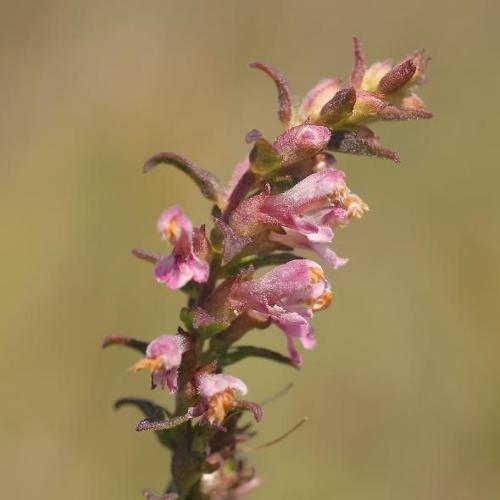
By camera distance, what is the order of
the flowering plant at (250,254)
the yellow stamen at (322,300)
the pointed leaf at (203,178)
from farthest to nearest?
the yellow stamen at (322,300) → the pointed leaf at (203,178) → the flowering plant at (250,254)

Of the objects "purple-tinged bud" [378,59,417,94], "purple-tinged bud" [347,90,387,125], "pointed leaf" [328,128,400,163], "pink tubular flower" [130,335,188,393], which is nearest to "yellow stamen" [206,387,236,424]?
"pink tubular flower" [130,335,188,393]

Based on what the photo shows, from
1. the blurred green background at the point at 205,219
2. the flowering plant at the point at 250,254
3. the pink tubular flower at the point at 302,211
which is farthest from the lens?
the blurred green background at the point at 205,219

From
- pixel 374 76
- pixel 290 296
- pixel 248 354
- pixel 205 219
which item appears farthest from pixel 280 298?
pixel 205 219

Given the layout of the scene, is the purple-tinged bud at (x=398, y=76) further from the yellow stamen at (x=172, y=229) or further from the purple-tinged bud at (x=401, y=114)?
the yellow stamen at (x=172, y=229)

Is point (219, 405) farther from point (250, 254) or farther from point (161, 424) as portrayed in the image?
point (250, 254)

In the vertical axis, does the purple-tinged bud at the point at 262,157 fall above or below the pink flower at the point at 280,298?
above

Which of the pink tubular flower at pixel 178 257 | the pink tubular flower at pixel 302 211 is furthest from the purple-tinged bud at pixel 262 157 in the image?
the pink tubular flower at pixel 178 257

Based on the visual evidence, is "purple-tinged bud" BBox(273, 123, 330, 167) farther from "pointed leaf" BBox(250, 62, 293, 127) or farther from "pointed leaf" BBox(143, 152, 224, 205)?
"pointed leaf" BBox(143, 152, 224, 205)

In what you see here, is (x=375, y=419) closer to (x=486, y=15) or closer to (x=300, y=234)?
(x=300, y=234)

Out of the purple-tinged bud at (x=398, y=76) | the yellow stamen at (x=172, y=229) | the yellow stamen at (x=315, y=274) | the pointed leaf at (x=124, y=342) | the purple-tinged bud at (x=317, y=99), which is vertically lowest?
the yellow stamen at (x=315, y=274)
